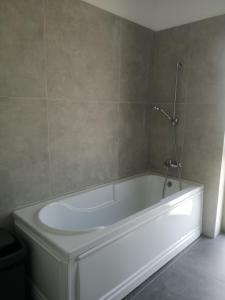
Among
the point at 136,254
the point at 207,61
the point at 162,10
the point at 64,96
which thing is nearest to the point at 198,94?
the point at 207,61

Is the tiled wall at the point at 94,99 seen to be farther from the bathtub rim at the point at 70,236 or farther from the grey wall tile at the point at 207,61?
the bathtub rim at the point at 70,236

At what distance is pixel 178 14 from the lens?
2592 millimetres

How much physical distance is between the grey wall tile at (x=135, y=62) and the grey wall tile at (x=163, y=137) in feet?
0.98

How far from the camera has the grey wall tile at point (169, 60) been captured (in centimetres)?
263

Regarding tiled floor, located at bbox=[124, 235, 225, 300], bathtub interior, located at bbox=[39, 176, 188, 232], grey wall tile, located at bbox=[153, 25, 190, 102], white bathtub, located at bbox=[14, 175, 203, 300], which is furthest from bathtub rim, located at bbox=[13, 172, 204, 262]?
grey wall tile, located at bbox=[153, 25, 190, 102]

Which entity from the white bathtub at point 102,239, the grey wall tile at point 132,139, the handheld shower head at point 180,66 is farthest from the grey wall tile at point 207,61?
the white bathtub at point 102,239

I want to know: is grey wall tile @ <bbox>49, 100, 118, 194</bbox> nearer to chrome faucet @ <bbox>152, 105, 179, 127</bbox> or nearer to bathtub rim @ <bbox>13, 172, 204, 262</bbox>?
bathtub rim @ <bbox>13, 172, 204, 262</bbox>

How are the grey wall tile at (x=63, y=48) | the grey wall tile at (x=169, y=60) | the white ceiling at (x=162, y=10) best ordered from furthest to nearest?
the grey wall tile at (x=169, y=60)
the white ceiling at (x=162, y=10)
the grey wall tile at (x=63, y=48)

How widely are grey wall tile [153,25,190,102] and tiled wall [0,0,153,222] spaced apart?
158 millimetres

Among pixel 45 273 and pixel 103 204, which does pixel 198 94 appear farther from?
pixel 45 273

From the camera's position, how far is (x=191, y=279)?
1.96m

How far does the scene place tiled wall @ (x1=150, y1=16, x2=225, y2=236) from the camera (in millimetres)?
2430

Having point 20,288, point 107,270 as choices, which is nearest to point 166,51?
point 107,270

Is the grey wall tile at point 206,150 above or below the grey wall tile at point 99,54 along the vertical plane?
below
